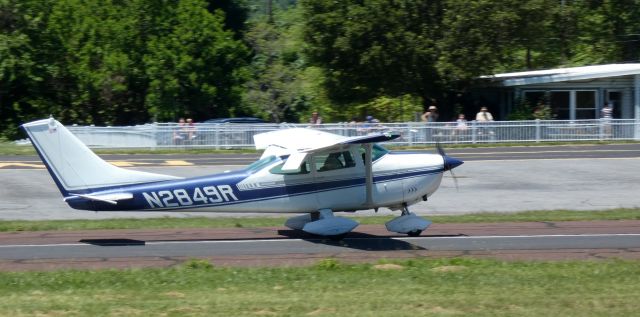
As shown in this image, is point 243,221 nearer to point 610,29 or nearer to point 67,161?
point 67,161

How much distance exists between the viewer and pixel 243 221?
830 inches

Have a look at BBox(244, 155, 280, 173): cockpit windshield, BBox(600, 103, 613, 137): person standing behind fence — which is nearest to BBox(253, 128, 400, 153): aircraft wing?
BBox(244, 155, 280, 173): cockpit windshield

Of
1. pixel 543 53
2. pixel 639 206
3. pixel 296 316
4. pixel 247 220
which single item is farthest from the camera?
pixel 543 53

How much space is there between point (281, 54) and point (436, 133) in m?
24.7

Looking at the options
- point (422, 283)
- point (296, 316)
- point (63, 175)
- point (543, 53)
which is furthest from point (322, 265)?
point (543, 53)

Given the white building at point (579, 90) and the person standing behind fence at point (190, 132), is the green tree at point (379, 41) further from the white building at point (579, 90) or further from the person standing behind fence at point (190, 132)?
the person standing behind fence at point (190, 132)

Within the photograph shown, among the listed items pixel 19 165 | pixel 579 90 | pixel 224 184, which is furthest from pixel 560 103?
pixel 224 184

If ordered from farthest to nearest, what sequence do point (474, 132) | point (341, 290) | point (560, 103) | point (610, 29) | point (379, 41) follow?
point (610, 29) < point (560, 103) < point (379, 41) < point (474, 132) < point (341, 290)

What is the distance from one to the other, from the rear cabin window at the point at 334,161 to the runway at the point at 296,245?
1313mm

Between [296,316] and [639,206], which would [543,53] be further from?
[296,316]

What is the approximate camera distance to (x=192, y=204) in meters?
16.7

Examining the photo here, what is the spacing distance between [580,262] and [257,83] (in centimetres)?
4747

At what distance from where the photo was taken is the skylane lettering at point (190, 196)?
16.5m

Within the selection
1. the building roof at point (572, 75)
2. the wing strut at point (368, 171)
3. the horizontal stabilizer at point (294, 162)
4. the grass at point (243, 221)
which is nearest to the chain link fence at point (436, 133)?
the building roof at point (572, 75)
